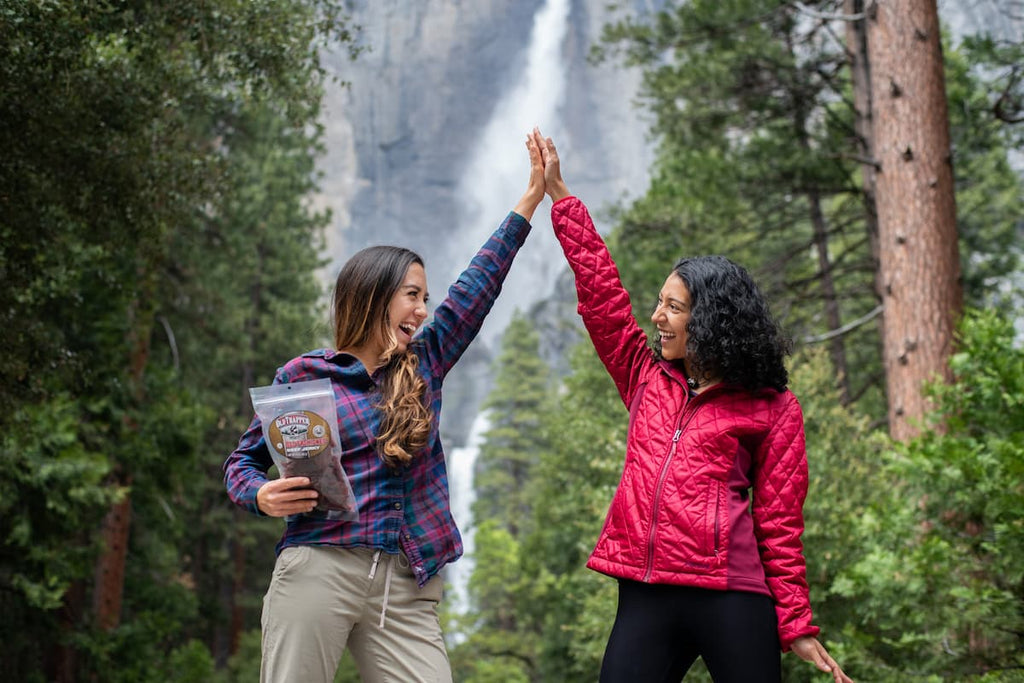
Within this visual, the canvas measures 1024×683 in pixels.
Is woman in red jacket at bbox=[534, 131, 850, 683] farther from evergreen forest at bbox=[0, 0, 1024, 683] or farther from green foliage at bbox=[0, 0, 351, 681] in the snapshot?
green foliage at bbox=[0, 0, 351, 681]

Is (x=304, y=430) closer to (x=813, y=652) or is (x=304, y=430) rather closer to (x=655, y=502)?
(x=655, y=502)

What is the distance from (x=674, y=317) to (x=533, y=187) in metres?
0.66

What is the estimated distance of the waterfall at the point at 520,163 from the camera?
62750mm

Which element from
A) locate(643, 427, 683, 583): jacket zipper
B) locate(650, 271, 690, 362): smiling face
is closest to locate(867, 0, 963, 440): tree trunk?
locate(650, 271, 690, 362): smiling face

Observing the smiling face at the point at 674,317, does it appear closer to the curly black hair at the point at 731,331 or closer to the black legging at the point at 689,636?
the curly black hair at the point at 731,331

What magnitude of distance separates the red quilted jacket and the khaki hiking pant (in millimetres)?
532

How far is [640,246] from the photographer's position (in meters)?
12.7

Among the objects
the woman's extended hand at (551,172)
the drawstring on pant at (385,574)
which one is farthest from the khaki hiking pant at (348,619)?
the woman's extended hand at (551,172)

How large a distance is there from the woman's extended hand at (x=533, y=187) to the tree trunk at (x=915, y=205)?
169 inches

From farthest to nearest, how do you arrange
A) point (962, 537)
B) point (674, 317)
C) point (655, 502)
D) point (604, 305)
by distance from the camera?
point (962, 537) → point (604, 305) → point (674, 317) → point (655, 502)

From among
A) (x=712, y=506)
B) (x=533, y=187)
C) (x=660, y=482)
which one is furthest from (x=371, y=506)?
(x=533, y=187)

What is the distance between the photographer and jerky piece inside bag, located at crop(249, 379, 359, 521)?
2381mm

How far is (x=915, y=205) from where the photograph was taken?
6.62 m

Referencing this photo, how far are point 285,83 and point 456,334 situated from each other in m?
4.24
